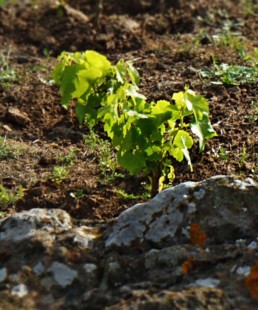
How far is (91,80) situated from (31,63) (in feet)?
9.29

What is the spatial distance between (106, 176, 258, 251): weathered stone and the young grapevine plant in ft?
1.09

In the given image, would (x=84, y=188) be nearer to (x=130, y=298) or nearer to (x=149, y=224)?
(x=149, y=224)

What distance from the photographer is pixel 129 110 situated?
3.97 meters

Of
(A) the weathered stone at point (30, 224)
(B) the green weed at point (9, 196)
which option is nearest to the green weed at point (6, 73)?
(B) the green weed at point (9, 196)

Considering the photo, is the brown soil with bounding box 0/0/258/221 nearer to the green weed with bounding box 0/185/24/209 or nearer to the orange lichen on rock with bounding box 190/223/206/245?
the green weed with bounding box 0/185/24/209

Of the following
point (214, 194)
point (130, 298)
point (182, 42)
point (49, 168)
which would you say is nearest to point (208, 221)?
point (214, 194)

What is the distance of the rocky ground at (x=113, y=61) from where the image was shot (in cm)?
461

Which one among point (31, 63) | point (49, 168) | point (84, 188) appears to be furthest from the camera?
point (31, 63)

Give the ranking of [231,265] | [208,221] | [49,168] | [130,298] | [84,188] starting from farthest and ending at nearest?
[49,168], [84,188], [208,221], [231,265], [130,298]

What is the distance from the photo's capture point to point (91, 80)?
4012mm

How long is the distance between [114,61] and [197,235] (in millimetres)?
3145

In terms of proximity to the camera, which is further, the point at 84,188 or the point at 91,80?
the point at 84,188

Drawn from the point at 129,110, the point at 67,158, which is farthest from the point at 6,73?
the point at 129,110

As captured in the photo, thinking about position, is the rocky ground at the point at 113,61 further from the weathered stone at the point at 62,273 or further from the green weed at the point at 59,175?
the weathered stone at the point at 62,273
